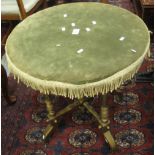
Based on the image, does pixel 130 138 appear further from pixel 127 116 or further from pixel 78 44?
pixel 78 44

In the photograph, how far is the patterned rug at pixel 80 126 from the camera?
1662 millimetres

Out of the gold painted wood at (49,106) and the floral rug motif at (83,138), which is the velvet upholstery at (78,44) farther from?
the floral rug motif at (83,138)

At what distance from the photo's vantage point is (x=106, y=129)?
1.63 metres

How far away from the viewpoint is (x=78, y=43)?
1408 millimetres

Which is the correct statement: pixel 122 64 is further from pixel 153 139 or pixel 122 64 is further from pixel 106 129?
pixel 153 139

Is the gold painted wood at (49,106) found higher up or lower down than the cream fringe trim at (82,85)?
lower down

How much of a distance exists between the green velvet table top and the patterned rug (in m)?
0.56

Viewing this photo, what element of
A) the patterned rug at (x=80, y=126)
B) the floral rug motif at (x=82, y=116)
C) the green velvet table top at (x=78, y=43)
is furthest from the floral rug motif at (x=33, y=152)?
the green velvet table top at (x=78, y=43)

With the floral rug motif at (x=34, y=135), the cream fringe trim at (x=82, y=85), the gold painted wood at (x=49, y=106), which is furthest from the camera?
the floral rug motif at (x=34, y=135)

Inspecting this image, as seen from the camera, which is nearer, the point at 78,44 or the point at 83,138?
the point at 78,44

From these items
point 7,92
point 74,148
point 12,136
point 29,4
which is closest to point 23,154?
point 12,136

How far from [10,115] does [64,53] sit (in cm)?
73

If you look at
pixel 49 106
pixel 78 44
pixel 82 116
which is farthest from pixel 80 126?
pixel 78 44

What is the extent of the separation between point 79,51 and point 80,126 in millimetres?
586
